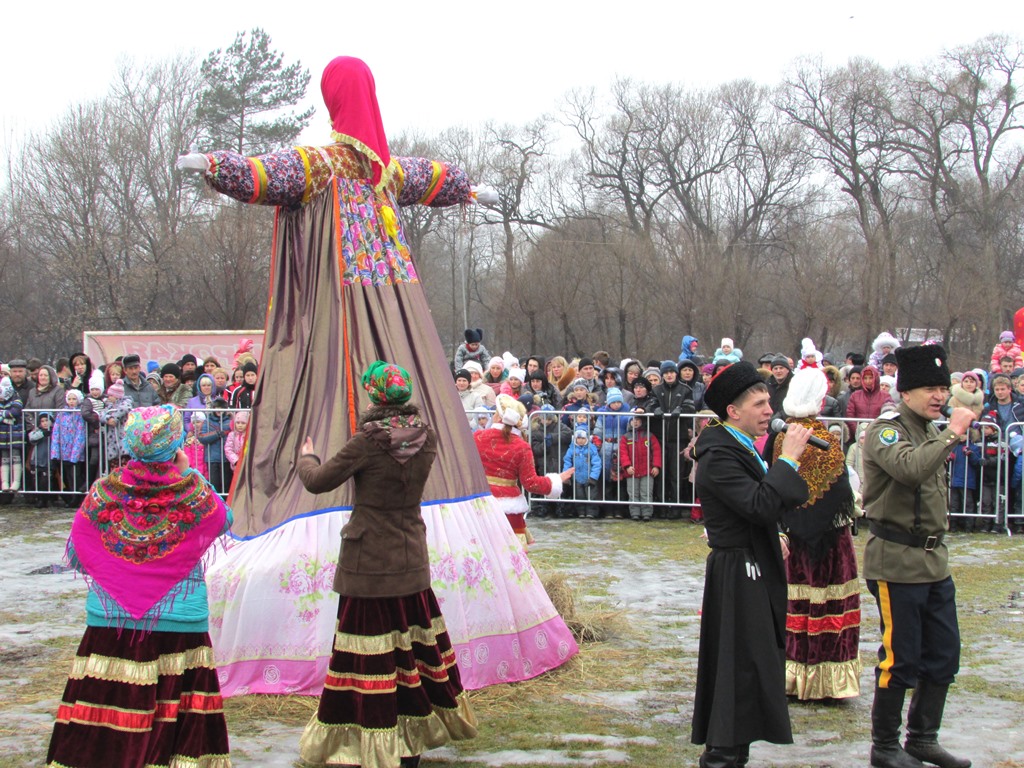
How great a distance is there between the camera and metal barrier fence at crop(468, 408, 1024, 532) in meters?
11.1

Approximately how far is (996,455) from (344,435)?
7639 millimetres

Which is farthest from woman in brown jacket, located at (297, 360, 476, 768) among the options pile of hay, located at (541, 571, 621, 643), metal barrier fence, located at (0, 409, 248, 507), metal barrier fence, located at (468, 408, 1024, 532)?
metal barrier fence, located at (0, 409, 248, 507)

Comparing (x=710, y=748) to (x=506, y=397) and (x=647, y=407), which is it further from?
(x=647, y=407)

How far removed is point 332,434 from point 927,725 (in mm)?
3097

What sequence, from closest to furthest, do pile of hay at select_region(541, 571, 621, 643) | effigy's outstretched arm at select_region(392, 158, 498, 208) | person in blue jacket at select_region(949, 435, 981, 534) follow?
effigy's outstretched arm at select_region(392, 158, 498, 208) → pile of hay at select_region(541, 571, 621, 643) → person in blue jacket at select_region(949, 435, 981, 534)

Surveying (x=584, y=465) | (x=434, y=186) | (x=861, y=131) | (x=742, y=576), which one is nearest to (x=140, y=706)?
(x=742, y=576)

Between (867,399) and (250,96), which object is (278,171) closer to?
(867,399)

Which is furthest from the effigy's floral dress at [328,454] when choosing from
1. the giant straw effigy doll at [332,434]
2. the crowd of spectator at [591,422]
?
the crowd of spectator at [591,422]

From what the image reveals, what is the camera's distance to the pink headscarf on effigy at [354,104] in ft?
20.3

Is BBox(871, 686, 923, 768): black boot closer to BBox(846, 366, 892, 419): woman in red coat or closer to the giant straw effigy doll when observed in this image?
the giant straw effigy doll

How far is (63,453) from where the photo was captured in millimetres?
12930

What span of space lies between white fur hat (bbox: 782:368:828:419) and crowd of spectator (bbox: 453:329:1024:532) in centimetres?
525

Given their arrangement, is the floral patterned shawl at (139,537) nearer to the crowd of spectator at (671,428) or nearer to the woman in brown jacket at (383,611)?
the woman in brown jacket at (383,611)

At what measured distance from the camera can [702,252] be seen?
30047mm
